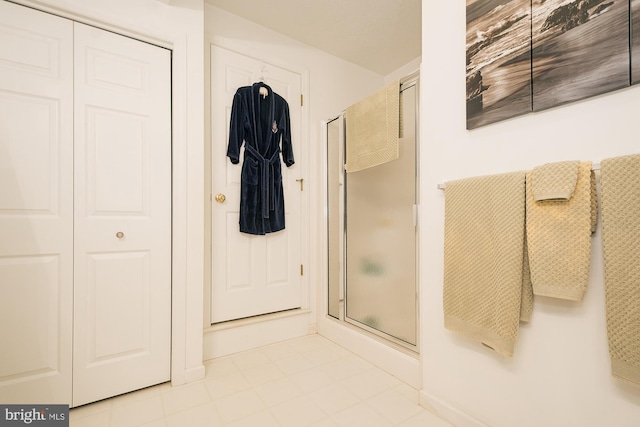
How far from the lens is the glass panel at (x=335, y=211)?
2.21 m

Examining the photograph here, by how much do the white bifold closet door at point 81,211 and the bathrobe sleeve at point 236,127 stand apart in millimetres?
421

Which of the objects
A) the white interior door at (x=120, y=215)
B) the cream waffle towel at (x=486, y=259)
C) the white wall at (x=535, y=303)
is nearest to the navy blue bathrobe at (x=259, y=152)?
the white interior door at (x=120, y=215)

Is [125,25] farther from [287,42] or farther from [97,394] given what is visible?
[97,394]

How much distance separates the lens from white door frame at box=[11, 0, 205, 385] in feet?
5.23

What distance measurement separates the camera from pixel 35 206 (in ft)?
4.29

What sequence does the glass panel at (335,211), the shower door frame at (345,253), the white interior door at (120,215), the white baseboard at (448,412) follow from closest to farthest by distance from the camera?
the white baseboard at (448,412)
the white interior door at (120,215)
the shower door frame at (345,253)
the glass panel at (335,211)

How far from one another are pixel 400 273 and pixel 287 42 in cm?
201

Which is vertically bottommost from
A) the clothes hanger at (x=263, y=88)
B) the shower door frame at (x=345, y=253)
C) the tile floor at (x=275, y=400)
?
the tile floor at (x=275, y=400)

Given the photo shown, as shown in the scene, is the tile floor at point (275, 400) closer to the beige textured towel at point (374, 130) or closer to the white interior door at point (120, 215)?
the white interior door at point (120, 215)

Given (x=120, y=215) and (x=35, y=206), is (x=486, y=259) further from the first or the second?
(x=35, y=206)

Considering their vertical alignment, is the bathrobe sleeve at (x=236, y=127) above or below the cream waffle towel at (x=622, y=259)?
above

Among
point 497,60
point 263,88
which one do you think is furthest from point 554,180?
point 263,88

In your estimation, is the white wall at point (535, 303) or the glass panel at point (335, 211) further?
the glass panel at point (335, 211)

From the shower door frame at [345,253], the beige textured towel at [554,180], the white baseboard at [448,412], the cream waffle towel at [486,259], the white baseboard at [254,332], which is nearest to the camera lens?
the beige textured towel at [554,180]
